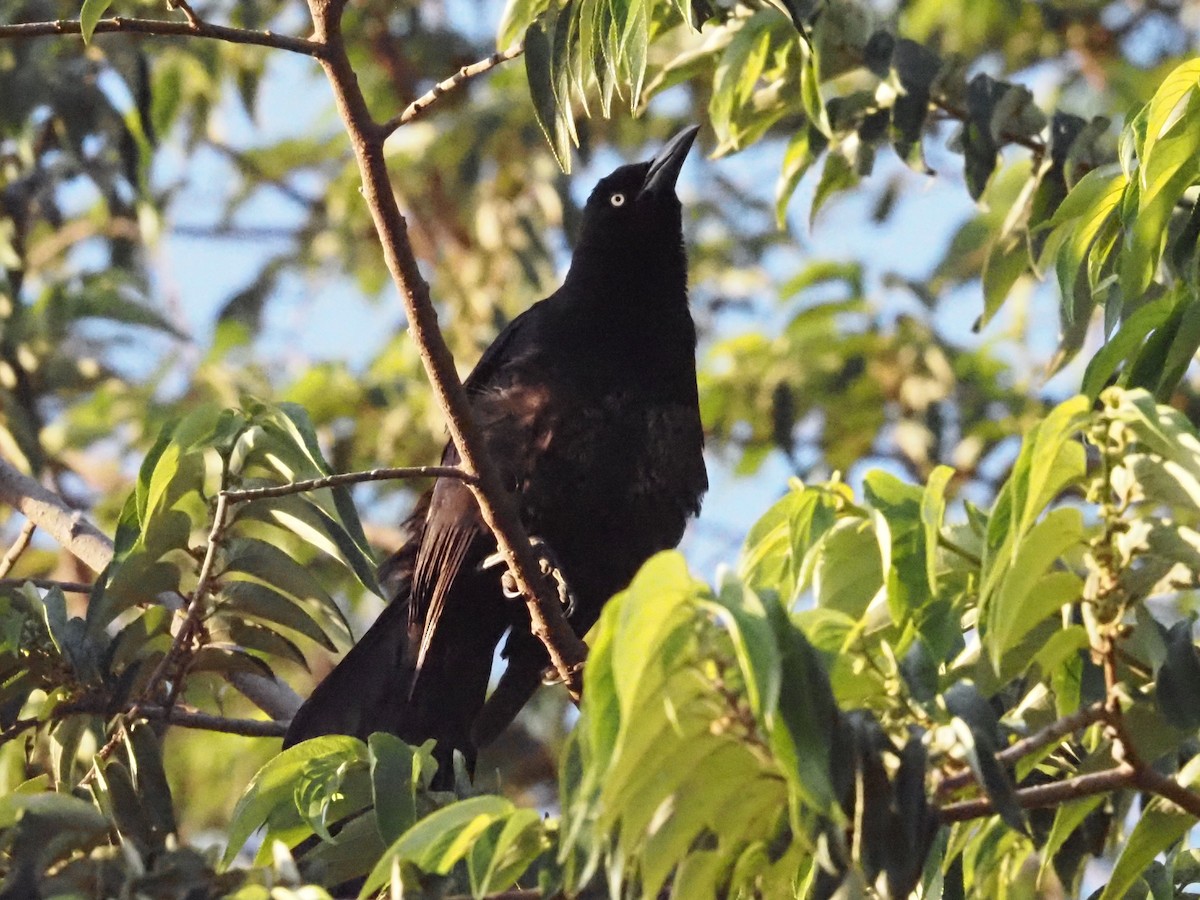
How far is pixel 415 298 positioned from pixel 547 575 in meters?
1.36

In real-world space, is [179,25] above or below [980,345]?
above

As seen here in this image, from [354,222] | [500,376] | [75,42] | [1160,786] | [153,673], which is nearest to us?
[1160,786]

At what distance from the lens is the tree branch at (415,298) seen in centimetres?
202

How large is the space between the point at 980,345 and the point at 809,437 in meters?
0.67

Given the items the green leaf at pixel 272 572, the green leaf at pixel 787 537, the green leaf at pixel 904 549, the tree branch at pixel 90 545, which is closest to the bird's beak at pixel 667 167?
the tree branch at pixel 90 545

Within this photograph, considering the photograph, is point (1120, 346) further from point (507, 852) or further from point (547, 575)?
point (547, 575)

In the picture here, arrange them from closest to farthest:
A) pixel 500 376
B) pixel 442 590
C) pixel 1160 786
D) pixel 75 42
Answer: pixel 1160 786 → pixel 442 590 → pixel 500 376 → pixel 75 42

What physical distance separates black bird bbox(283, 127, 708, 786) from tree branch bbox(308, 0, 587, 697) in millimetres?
906

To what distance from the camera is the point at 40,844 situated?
1.72 meters

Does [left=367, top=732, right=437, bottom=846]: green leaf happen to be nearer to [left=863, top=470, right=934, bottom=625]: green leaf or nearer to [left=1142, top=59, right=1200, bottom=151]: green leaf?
[left=863, top=470, right=934, bottom=625]: green leaf

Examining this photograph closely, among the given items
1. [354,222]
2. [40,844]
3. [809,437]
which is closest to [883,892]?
[40,844]

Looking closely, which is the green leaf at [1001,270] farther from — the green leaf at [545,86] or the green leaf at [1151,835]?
the green leaf at [1151,835]

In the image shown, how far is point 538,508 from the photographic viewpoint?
344cm

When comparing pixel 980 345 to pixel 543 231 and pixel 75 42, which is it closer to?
pixel 543 231
